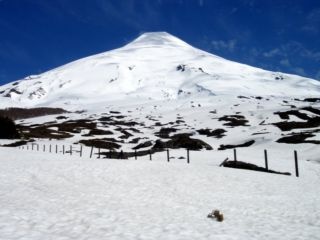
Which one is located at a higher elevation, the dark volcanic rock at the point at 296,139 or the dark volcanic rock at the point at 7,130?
the dark volcanic rock at the point at 7,130

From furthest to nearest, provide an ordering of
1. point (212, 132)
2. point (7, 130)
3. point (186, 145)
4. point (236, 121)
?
point (236, 121)
point (212, 132)
point (7, 130)
point (186, 145)

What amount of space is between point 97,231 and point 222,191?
12181 mm

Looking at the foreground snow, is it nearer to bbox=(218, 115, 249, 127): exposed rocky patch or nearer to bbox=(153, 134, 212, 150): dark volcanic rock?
bbox=(153, 134, 212, 150): dark volcanic rock

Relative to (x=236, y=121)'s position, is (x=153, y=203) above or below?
below

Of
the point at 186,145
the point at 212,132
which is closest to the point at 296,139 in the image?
the point at 186,145

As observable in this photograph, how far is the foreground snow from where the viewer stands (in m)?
11.5

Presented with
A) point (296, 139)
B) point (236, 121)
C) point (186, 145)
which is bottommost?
point (186, 145)

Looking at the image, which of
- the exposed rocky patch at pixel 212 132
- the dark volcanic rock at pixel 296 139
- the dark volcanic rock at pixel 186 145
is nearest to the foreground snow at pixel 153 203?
the dark volcanic rock at pixel 296 139

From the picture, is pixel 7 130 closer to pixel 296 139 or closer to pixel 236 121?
pixel 296 139

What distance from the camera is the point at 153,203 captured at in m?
17.3

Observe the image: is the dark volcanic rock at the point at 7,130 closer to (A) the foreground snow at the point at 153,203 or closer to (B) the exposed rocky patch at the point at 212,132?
(B) the exposed rocky patch at the point at 212,132

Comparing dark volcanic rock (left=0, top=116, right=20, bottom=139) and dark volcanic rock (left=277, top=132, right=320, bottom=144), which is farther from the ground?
dark volcanic rock (left=0, top=116, right=20, bottom=139)


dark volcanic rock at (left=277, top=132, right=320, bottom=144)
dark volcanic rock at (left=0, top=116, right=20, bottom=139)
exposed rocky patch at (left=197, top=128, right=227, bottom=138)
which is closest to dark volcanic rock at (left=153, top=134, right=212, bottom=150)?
dark volcanic rock at (left=277, top=132, right=320, bottom=144)

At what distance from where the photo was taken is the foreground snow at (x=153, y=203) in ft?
37.7
